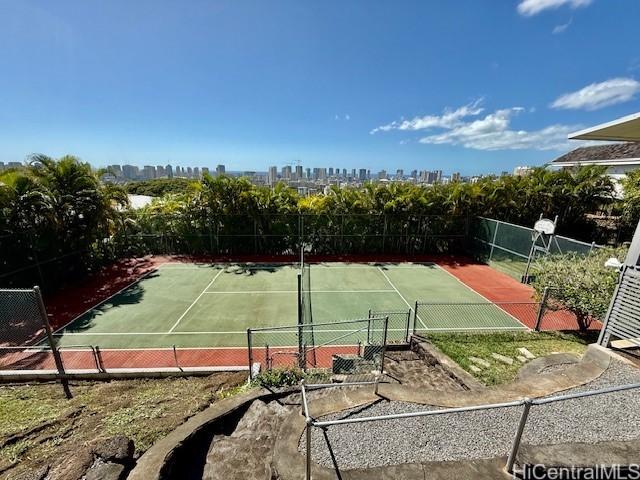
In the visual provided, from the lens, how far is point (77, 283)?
13602 millimetres

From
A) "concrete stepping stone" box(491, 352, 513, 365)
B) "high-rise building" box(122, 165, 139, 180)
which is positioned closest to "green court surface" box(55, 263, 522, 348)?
"concrete stepping stone" box(491, 352, 513, 365)

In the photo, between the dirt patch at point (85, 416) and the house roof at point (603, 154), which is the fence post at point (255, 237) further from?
the house roof at point (603, 154)

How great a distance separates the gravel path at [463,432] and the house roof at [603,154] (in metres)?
25.3

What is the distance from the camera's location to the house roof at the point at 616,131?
15.4 ft

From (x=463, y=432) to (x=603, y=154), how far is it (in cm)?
3230

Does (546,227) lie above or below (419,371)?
above

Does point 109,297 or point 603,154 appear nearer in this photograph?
point 109,297

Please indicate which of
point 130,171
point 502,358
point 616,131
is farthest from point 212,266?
point 130,171

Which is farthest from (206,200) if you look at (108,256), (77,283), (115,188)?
(77,283)

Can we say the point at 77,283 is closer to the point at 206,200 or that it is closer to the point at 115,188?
the point at 115,188

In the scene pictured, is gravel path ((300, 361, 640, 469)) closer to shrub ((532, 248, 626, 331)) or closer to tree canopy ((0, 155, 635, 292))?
shrub ((532, 248, 626, 331))

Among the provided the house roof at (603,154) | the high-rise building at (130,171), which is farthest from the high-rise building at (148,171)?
the house roof at (603,154)

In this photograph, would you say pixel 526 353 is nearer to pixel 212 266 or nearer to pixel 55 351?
pixel 55 351

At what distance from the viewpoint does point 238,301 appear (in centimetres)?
1173
